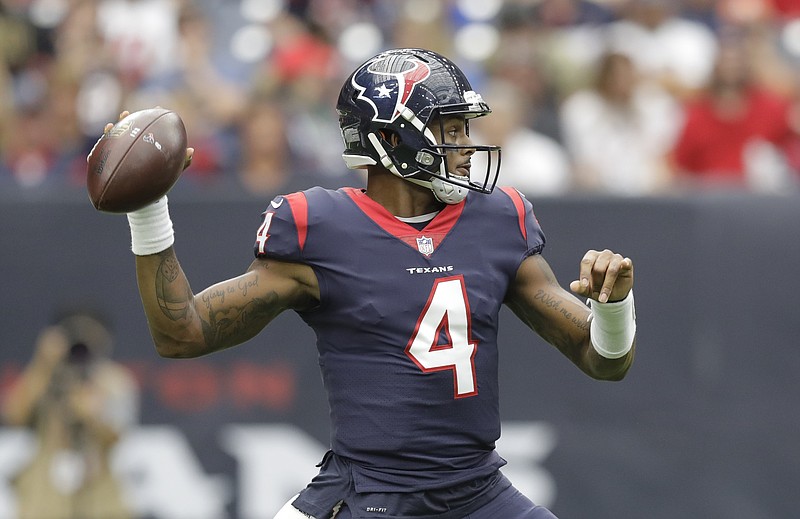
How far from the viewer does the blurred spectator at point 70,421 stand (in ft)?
24.5

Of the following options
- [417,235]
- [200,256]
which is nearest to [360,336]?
[417,235]

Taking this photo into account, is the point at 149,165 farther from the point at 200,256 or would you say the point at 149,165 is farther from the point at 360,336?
the point at 200,256

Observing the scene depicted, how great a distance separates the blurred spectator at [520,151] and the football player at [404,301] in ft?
11.5

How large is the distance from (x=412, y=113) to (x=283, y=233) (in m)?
0.57

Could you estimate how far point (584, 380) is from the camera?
25.1ft

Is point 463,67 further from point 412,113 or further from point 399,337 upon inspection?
point 399,337

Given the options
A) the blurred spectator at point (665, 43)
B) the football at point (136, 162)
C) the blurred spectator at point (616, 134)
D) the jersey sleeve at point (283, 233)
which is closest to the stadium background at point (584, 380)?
the blurred spectator at point (616, 134)

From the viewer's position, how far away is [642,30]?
9703 mm

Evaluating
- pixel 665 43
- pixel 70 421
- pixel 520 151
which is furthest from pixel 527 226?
pixel 665 43

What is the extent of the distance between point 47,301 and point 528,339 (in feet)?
8.94

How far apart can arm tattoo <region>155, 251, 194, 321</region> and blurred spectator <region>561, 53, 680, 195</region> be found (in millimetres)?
4438

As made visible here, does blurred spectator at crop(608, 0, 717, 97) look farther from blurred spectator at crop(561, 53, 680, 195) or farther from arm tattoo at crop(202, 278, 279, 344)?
arm tattoo at crop(202, 278, 279, 344)

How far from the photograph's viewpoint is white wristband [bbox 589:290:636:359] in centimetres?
416

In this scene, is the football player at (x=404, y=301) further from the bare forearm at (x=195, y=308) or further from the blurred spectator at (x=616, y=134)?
the blurred spectator at (x=616, y=134)
